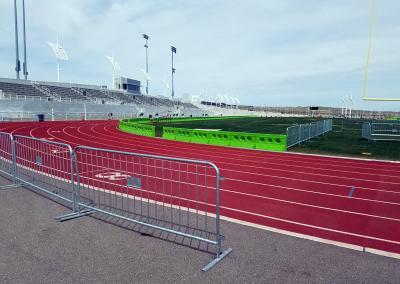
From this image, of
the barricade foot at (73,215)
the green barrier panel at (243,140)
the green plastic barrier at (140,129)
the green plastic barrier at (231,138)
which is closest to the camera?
the barricade foot at (73,215)

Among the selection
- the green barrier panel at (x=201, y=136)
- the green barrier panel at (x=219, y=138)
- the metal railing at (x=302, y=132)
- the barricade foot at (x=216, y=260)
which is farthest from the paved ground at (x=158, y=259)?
the green barrier panel at (x=201, y=136)

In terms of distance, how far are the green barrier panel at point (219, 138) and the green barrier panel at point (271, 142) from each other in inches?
87.1

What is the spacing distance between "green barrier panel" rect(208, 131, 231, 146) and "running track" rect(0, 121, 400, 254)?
572cm

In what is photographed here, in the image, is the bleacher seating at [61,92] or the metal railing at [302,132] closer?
the metal railing at [302,132]

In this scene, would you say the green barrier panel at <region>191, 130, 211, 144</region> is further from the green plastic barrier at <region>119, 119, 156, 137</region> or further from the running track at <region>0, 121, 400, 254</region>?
the running track at <region>0, 121, 400, 254</region>

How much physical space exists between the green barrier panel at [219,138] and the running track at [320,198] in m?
5.72

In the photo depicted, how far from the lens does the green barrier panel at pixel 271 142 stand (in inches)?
640

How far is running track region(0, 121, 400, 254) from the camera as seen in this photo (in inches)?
214

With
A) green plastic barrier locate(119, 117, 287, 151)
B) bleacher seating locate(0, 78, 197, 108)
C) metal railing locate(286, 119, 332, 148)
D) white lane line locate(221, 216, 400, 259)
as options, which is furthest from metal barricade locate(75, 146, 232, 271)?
bleacher seating locate(0, 78, 197, 108)

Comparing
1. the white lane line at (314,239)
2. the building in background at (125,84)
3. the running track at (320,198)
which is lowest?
the running track at (320,198)

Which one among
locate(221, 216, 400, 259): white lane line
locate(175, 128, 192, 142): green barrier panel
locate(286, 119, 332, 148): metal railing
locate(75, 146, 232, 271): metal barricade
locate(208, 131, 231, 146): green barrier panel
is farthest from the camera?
locate(175, 128, 192, 142): green barrier panel

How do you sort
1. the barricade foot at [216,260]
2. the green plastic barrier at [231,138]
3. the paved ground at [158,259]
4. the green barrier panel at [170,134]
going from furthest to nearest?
the green barrier panel at [170,134], the green plastic barrier at [231,138], the barricade foot at [216,260], the paved ground at [158,259]

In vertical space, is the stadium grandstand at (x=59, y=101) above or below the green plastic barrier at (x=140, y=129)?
above

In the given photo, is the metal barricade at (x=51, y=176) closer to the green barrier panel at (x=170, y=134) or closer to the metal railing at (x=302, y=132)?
the metal railing at (x=302, y=132)
